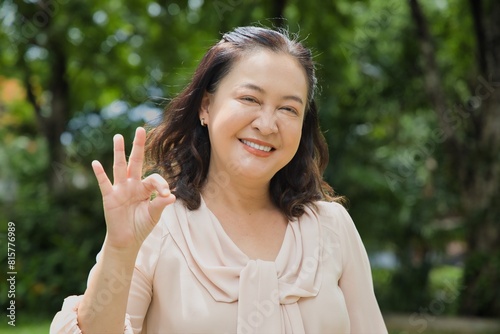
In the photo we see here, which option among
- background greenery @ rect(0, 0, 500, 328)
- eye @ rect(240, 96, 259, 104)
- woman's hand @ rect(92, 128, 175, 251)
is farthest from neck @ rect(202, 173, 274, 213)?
background greenery @ rect(0, 0, 500, 328)

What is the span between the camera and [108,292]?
1.79 m

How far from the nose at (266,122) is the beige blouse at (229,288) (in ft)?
1.00

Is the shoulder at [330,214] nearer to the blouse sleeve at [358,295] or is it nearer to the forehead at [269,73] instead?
the blouse sleeve at [358,295]

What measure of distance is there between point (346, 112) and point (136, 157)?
8.11 meters

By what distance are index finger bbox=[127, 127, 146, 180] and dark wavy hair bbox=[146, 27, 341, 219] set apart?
362 millimetres

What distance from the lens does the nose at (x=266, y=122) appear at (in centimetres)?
205

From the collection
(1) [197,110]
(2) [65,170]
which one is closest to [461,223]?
(2) [65,170]

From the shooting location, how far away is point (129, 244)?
1798 millimetres

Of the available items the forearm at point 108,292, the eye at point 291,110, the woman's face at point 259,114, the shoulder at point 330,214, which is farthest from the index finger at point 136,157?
the shoulder at point 330,214

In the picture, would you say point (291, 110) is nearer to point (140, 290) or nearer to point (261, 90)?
point (261, 90)

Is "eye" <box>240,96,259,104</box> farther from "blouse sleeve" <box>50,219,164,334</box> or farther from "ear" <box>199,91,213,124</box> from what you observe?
"blouse sleeve" <box>50,219,164,334</box>

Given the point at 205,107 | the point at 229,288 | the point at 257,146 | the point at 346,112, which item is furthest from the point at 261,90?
the point at 346,112

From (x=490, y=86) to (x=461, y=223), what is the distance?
1.69m

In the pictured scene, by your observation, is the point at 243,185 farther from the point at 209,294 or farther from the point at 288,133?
the point at 209,294
